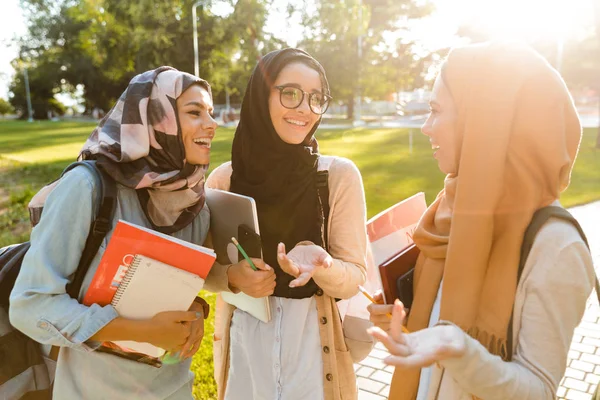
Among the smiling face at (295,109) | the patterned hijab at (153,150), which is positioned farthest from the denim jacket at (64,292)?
the smiling face at (295,109)

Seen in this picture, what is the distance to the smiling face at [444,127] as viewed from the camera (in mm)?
1688

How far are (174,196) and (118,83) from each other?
176ft

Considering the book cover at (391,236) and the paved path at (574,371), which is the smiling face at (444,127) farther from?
the paved path at (574,371)

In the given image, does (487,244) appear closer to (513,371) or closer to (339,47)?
(513,371)

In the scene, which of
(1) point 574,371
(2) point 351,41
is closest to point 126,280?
(1) point 574,371

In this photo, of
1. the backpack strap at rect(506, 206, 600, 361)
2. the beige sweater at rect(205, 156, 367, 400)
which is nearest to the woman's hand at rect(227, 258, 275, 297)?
the beige sweater at rect(205, 156, 367, 400)

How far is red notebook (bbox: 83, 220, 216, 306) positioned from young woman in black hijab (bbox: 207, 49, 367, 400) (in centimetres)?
60

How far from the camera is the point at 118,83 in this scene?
50875 mm

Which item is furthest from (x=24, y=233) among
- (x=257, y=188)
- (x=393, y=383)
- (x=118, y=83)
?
(x=118, y=83)

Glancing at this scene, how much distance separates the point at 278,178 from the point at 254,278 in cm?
58

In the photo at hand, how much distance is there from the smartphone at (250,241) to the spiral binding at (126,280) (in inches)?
20.9

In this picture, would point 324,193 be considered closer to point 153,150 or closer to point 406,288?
point 406,288

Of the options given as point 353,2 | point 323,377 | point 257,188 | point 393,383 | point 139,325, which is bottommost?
point 323,377

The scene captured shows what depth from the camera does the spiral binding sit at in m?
1.68
